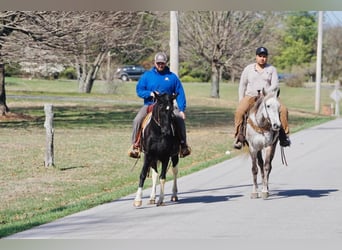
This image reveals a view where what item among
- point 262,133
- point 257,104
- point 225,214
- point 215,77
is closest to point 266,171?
point 262,133

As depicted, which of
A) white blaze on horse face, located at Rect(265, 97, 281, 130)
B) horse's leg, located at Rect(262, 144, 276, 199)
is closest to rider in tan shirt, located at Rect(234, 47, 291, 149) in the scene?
horse's leg, located at Rect(262, 144, 276, 199)

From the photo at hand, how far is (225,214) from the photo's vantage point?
1228 cm

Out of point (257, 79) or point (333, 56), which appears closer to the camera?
point (257, 79)

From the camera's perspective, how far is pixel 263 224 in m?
11.3

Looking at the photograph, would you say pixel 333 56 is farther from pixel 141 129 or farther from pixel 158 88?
pixel 141 129

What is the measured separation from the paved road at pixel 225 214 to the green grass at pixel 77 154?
69cm

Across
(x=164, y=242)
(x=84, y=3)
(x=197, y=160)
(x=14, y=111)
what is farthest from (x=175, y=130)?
(x=14, y=111)

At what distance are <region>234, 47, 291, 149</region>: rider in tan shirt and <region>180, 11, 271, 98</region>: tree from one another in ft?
148

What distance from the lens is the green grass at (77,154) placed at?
1442 cm

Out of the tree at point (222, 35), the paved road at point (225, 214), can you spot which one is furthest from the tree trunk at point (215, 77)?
the paved road at point (225, 214)

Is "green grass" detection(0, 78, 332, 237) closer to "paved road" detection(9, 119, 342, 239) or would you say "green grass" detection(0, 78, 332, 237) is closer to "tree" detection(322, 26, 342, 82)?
"paved road" detection(9, 119, 342, 239)

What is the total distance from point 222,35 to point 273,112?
1854 inches

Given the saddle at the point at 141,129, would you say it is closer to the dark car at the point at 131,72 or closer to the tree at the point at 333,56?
the dark car at the point at 131,72

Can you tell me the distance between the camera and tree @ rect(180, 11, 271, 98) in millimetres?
59969
